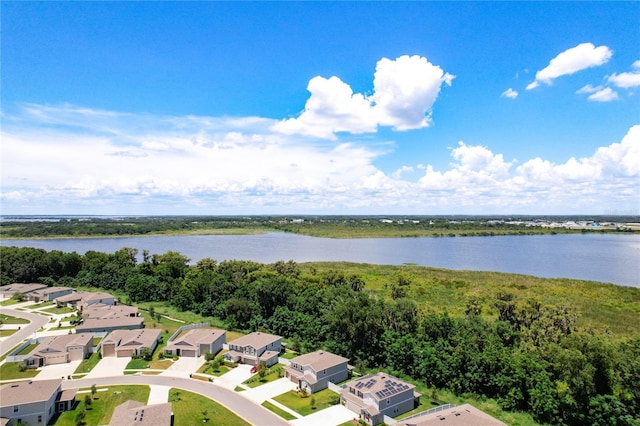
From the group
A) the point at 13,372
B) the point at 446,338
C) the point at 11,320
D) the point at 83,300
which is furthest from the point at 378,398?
the point at 11,320

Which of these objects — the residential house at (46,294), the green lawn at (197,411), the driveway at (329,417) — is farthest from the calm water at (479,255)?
the driveway at (329,417)

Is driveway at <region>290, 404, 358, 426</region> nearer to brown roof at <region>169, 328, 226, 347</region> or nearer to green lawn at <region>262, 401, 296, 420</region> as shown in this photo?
green lawn at <region>262, 401, 296, 420</region>

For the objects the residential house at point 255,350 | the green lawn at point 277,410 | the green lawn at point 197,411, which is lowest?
the green lawn at point 277,410

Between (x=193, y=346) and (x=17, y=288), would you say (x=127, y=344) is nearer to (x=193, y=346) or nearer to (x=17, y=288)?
(x=193, y=346)

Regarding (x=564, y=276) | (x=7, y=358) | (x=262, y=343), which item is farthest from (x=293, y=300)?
(x=564, y=276)

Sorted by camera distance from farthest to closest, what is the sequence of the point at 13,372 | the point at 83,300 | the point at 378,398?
the point at 83,300 < the point at 13,372 < the point at 378,398

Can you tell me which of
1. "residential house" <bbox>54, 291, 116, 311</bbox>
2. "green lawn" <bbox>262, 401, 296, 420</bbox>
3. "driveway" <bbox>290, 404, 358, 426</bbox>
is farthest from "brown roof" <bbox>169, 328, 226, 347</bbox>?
"residential house" <bbox>54, 291, 116, 311</bbox>

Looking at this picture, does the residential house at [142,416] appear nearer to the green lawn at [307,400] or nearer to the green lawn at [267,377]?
the green lawn at [267,377]
